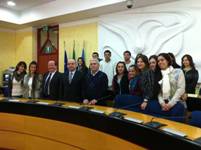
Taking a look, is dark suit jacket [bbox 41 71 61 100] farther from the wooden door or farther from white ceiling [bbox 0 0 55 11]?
the wooden door

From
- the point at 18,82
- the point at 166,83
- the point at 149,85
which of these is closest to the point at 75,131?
the point at 149,85

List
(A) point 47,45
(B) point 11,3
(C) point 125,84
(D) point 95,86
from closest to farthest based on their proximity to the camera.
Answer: (D) point 95,86 → (C) point 125,84 → (B) point 11,3 → (A) point 47,45

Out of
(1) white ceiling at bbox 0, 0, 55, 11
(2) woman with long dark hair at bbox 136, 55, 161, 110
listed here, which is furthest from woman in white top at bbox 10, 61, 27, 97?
(1) white ceiling at bbox 0, 0, 55, 11

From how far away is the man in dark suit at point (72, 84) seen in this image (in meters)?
3.79

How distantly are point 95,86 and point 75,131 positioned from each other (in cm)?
101

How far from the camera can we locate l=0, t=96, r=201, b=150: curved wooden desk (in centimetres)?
195

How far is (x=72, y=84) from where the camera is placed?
3779mm

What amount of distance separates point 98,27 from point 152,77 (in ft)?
12.3

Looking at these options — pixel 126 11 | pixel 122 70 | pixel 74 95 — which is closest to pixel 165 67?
pixel 122 70

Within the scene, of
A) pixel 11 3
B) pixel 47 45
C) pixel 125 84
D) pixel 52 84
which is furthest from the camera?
pixel 47 45

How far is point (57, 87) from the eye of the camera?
4023mm

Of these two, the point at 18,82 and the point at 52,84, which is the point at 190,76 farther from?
the point at 18,82

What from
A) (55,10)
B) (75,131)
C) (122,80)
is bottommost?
(75,131)

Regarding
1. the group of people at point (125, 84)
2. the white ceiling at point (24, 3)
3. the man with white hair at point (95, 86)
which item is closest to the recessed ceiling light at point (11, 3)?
the white ceiling at point (24, 3)
